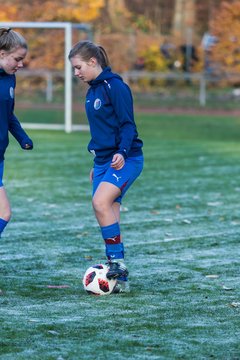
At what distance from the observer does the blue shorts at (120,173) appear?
23.1 ft

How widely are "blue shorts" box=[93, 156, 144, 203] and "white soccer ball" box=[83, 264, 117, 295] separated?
53 centimetres

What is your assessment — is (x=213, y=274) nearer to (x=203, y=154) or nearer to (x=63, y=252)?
(x=63, y=252)

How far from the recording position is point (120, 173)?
7078 mm

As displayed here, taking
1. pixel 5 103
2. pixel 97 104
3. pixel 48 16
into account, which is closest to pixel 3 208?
pixel 5 103

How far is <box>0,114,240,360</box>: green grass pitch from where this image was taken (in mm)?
5699

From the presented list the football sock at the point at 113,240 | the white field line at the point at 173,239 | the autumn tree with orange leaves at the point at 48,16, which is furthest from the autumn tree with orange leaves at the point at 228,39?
the football sock at the point at 113,240

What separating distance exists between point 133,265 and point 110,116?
153 centimetres

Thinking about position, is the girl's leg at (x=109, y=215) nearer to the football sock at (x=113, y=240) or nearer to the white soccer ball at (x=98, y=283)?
the football sock at (x=113, y=240)

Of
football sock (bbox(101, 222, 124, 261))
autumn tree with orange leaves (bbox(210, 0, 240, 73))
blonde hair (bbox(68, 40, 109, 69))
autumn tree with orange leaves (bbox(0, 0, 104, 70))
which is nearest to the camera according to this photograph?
blonde hair (bbox(68, 40, 109, 69))

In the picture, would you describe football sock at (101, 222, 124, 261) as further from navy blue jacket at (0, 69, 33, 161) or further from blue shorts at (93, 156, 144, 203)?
navy blue jacket at (0, 69, 33, 161)

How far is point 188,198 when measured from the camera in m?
12.0

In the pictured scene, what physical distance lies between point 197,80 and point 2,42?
27.7 metres

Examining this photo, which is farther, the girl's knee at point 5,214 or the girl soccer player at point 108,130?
the girl's knee at point 5,214

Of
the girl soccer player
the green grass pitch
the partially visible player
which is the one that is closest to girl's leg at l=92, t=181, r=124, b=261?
the girl soccer player
